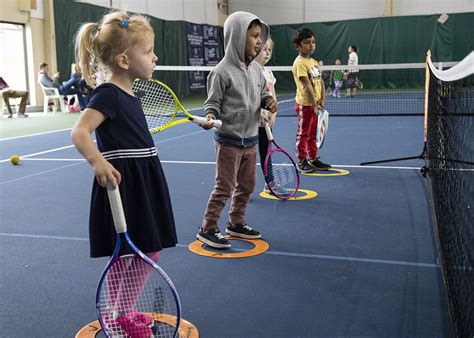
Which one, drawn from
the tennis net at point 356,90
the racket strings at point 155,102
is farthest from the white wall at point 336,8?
the racket strings at point 155,102

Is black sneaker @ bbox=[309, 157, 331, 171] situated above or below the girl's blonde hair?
below

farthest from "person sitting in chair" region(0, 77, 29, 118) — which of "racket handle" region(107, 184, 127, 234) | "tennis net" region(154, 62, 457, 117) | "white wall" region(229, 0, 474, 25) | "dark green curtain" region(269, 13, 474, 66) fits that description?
"white wall" region(229, 0, 474, 25)

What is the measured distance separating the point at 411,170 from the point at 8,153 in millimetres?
5083

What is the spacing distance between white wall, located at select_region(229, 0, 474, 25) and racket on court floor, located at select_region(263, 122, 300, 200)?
18.4 m

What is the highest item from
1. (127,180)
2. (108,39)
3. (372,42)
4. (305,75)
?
(372,42)

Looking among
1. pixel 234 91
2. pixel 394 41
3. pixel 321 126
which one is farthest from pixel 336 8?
pixel 234 91

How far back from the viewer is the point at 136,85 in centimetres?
319

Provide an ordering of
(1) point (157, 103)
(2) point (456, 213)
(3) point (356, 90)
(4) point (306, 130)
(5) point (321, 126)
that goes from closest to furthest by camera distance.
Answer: (2) point (456, 213) < (1) point (157, 103) < (5) point (321, 126) < (4) point (306, 130) < (3) point (356, 90)

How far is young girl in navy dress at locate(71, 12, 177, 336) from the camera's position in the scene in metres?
2.07

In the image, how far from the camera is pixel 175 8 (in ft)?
65.5

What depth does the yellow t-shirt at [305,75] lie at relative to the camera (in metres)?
5.26

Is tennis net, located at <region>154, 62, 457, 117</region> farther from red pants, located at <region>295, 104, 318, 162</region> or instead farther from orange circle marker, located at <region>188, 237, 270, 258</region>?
orange circle marker, located at <region>188, 237, 270, 258</region>

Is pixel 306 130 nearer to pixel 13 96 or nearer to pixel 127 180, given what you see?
pixel 127 180

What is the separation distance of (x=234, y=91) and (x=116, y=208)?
1.59 meters
